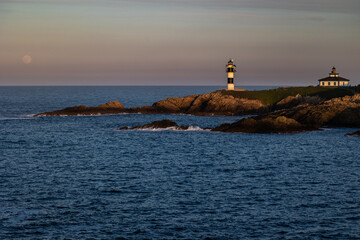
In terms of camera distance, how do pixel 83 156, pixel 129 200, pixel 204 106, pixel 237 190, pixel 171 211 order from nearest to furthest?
pixel 171 211 → pixel 129 200 → pixel 237 190 → pixel 83 156 → pixel 204 106

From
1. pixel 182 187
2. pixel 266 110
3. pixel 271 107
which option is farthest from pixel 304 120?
pixel 182 187

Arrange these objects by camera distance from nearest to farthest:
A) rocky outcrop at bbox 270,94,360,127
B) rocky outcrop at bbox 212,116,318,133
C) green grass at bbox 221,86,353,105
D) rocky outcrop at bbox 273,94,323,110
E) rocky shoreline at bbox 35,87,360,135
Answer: rocky outcrop at bbox 212,116,318,133
rocky shoreline at bbox 35,87,360,135
rocky outcrop at bbox 270,94,360,127
rocky outcrop at bbox 273,94,323,110
green grass at bbox 221,86,353,105

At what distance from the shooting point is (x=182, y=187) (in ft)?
105

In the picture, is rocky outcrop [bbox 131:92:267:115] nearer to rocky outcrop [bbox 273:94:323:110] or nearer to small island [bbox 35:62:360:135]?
small island [bbox 35:62:360:135]

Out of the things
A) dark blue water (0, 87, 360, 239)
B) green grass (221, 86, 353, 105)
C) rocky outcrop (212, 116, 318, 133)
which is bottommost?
dark blue water (0, 87, 360, 239)

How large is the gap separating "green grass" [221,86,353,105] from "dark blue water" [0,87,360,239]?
39.5 meters

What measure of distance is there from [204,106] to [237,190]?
65.5 metres

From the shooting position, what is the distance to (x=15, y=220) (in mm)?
24344

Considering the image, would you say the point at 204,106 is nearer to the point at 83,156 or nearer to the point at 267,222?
the point at 83,156

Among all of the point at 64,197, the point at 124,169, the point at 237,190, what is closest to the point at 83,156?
the point at 124,169

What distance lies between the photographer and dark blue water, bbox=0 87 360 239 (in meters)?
23.3

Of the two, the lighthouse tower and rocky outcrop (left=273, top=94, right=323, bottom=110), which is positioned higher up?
the lighthouse tower

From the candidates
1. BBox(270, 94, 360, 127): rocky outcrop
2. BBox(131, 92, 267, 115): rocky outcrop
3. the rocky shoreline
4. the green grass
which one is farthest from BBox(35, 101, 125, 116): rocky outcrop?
BBox(270, 94, 360, 127): rocky outcrop

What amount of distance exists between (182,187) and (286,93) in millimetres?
74862
